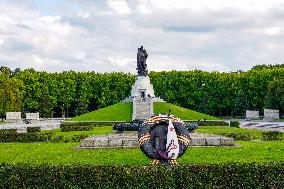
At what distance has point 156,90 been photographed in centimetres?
7669

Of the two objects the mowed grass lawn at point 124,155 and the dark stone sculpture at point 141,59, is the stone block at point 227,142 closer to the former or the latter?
the mowed grass lawn at point 124,155

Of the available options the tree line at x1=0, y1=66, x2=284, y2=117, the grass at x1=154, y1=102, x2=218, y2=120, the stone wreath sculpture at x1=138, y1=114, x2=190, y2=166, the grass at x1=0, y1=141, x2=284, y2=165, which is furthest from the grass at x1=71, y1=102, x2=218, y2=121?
the stone wreath sculpture at x1=138, y1=114, x2=190, y2=166

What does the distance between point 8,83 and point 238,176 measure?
189ft

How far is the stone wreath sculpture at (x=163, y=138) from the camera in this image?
14898mm

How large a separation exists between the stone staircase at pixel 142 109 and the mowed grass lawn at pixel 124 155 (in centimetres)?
2553

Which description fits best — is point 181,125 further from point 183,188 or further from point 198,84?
point 198,84

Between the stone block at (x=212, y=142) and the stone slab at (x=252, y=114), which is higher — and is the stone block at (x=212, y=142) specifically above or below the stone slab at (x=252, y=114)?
below

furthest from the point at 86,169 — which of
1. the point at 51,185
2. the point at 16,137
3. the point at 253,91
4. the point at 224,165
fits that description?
the point at 253,91

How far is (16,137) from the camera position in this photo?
2809 centimetres

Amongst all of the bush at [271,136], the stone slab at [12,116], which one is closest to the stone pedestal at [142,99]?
the stone slab at [12,116]

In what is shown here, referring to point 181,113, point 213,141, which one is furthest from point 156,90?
point 213,141

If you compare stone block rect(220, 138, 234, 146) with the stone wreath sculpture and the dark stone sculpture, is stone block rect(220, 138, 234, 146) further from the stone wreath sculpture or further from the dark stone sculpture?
the dark stone sculpture

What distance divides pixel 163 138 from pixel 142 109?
34.9m

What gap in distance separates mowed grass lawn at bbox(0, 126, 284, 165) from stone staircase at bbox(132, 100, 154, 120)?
25530 mm
